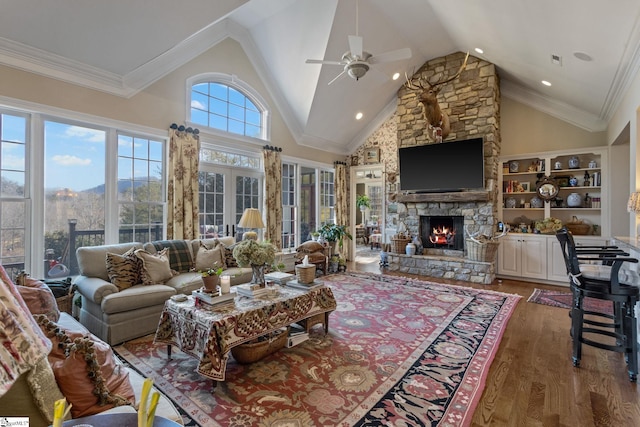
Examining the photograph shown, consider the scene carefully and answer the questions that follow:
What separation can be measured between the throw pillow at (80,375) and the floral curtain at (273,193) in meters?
4.77

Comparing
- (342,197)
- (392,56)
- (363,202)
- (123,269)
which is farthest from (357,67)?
(363,202)

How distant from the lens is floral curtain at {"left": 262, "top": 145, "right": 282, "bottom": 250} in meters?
6.21

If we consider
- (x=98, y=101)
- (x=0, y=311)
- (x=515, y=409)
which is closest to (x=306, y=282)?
(x=515, y=409)

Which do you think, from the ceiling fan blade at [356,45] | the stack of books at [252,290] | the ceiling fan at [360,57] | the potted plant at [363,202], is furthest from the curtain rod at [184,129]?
the potted plant at [363,202]

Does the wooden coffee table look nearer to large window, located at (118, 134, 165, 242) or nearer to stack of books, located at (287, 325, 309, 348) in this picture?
stack of books, located at (287, 325, 309, 348)

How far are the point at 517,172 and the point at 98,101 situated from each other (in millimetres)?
7243

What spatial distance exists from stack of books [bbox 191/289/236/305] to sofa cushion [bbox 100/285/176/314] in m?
0.96

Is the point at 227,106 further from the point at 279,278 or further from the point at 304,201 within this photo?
the point at 279,278

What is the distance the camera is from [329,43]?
5.35 metres

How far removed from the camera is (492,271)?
596cm

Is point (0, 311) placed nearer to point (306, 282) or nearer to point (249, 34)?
point (306, 282)

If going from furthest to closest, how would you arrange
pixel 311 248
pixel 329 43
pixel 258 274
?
pixel 311 248, pixel 329 43, pixel 258 274

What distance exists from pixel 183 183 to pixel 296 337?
307cm

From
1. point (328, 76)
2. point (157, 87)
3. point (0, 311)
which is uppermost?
point (328, 76)
